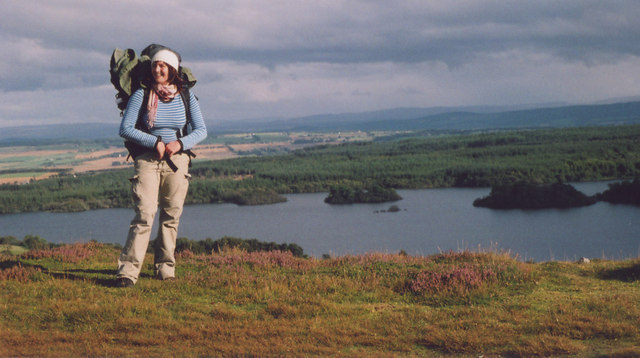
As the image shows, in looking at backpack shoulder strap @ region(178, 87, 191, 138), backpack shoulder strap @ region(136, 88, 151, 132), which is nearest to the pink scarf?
backpack shoulder strap @ region(136, 88, 151, 132)

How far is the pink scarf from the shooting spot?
876cm

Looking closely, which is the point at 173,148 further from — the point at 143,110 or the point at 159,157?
the point at 143,110

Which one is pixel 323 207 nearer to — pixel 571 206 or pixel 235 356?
pixel 571 206

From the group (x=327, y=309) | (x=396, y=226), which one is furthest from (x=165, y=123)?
(x=396, y=226)

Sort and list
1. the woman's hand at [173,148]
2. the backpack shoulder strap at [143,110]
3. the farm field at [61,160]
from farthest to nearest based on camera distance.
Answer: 1. the farm field at [61,160]
2. the backpack shoulder strap at [143,110]
3. the woman's hand at [173,148]

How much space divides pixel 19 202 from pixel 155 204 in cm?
10196

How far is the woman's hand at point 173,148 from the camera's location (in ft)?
28.4

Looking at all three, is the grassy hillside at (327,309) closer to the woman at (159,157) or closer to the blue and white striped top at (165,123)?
the woman at (159,157)

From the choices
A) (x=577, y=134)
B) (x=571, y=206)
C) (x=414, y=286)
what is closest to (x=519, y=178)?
(x=571, y=206)

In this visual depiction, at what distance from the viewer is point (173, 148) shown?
28.5 ft

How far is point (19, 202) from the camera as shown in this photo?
99.9 m

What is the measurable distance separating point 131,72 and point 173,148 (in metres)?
1.31

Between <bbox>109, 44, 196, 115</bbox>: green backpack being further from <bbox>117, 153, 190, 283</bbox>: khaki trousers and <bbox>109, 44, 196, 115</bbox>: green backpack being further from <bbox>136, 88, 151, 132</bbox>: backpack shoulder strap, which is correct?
<bbox>117, 153, 190, 283</bbox>: khaki trousers

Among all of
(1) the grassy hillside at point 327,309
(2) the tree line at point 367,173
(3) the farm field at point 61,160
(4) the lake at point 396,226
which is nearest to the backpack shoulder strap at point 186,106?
(1) the grassy hillside at point 327,309
